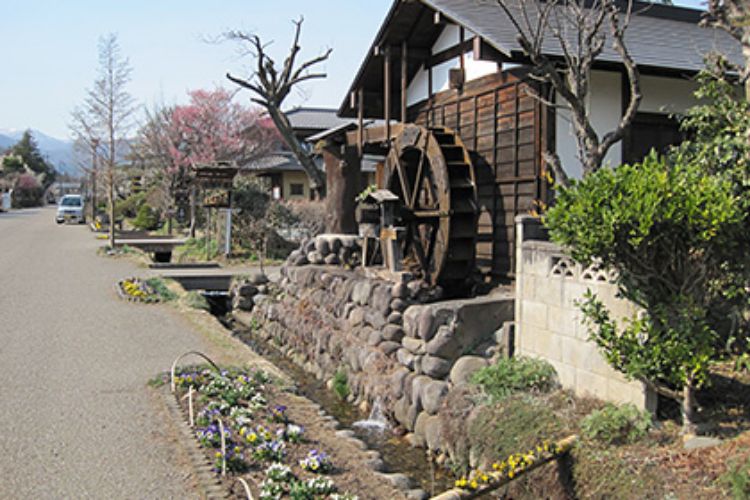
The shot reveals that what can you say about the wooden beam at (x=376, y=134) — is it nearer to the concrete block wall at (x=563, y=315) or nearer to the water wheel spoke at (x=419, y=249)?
the water wheel spoke at (x=419, y=249)

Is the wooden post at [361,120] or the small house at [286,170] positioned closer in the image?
the wooden post at [361,120]

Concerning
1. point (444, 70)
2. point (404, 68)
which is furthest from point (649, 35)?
point (404, 68)

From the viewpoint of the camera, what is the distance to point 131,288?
45.2ft

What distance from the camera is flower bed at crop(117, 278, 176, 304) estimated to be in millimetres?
13219

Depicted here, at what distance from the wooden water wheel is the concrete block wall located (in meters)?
2.31

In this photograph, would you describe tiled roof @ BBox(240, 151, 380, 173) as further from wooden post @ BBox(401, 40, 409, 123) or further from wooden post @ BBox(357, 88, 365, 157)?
wooden post @ BBox(401, 40, 409, 123)

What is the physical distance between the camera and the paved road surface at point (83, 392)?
506 centimetres

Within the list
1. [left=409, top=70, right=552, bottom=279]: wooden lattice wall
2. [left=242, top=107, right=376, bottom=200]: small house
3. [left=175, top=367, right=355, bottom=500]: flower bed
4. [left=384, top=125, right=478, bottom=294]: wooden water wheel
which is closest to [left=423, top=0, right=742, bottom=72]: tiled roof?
[left=409, top=70, right=552, bottom=279]: wooden lattice wall

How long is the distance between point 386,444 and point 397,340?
1.60 m

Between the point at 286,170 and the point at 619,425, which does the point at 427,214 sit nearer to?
the point at 619,425

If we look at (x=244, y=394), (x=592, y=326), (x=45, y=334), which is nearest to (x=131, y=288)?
(x=45, y=334)

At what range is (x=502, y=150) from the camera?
9562 mm

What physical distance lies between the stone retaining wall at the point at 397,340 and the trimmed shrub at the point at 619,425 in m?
1.85

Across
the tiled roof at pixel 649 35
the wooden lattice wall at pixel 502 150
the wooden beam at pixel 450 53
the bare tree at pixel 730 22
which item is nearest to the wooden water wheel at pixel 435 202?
the wooden lattice wall at pixel 502 150
